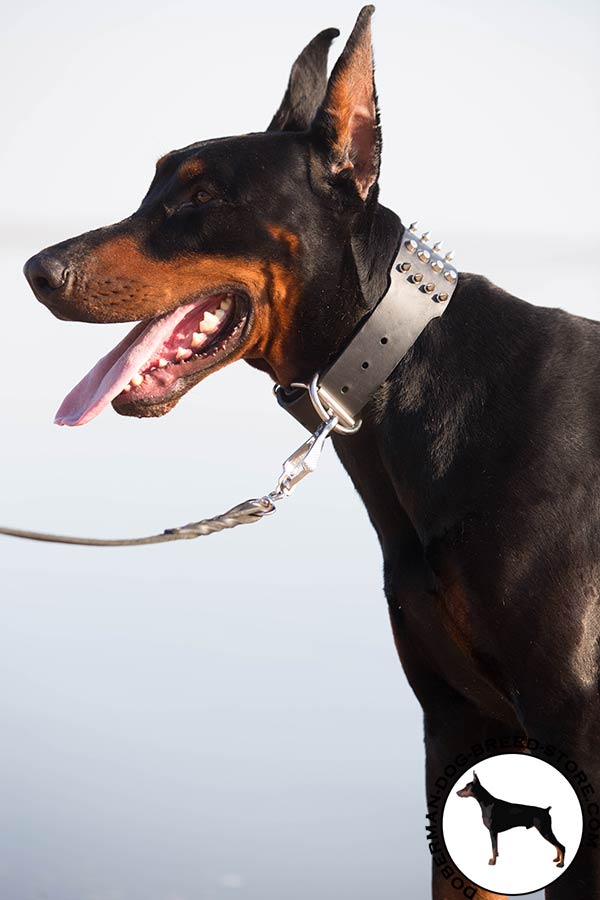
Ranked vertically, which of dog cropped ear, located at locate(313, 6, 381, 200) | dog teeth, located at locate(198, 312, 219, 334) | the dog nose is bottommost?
dog teeth, located at locate(198, 312, 219, 334)

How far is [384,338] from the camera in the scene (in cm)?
233

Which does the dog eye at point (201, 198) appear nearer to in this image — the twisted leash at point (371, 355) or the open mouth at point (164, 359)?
the open mouth at point (164, 359)

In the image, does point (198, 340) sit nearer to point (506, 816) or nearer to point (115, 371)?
point (115, 371)

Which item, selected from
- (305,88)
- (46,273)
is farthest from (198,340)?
(305,88)

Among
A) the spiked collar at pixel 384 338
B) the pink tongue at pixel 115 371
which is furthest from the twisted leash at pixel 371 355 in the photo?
the pink tongue at pixel 115 371

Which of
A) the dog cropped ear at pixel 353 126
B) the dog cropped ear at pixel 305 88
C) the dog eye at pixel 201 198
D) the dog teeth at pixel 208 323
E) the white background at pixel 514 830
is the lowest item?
the white background at pixel 514 830

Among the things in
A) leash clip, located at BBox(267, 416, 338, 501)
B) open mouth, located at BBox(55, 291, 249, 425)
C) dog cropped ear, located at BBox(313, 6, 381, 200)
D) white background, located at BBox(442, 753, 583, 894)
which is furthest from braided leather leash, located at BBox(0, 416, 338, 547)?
white background, located at BBox(442, 753, 583, 894)

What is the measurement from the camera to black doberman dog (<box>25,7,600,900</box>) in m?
2.19

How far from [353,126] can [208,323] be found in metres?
0.46

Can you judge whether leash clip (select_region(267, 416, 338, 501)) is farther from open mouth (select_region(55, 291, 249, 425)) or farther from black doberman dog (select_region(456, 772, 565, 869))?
black doberman dog (select_region(456, 772, 565, 869))

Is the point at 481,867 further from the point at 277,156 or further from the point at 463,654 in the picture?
the point at 277,156

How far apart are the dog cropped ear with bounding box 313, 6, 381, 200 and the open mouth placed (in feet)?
1.04

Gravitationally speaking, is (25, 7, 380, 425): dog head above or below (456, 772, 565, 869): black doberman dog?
above

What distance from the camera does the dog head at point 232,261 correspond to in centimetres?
235
